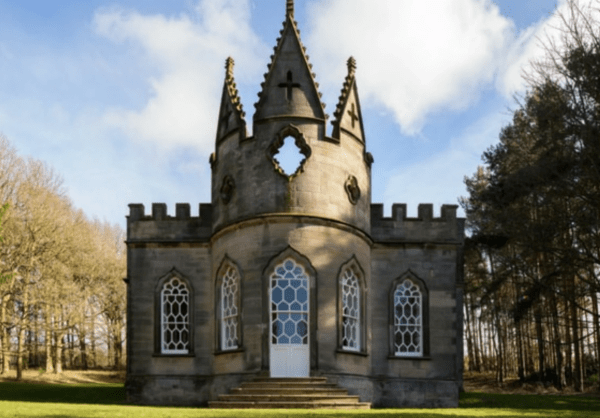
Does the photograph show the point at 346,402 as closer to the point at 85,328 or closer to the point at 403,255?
the point at 403,255

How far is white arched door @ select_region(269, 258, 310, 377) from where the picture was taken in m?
18.7

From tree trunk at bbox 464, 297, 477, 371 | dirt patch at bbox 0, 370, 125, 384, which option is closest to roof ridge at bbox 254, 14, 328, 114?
dirt patch at bbox 0, 370, 125, 384

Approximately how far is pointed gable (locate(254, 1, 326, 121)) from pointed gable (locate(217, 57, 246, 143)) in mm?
647

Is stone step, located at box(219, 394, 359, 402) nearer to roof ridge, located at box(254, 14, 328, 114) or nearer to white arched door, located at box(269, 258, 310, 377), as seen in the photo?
white arched door, located at box(269, 258, 310, 377)

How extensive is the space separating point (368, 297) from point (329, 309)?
205cm

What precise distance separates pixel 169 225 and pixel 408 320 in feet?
25.6

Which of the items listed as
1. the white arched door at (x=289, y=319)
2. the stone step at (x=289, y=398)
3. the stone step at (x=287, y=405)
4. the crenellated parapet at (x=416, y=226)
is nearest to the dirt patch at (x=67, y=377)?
the white arched door at (x=289, y=319)

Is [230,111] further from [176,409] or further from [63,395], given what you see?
[63,395]

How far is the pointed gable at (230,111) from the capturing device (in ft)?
67.6

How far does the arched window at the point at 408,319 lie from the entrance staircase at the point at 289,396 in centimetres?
379

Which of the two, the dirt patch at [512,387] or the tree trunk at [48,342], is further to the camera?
the tree trunk at [48,342]

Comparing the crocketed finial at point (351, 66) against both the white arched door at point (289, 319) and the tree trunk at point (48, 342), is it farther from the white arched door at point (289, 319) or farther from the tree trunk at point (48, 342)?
the tree trunk at point (48, 342)

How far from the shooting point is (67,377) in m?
37.2

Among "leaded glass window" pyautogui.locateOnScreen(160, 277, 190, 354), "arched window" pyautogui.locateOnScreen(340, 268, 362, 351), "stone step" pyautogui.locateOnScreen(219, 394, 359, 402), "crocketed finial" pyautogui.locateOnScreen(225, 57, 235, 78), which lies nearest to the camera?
"stone step" pyautogui.locateOnScreen(219, 394, 359, 402)
